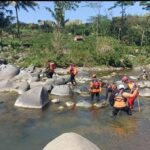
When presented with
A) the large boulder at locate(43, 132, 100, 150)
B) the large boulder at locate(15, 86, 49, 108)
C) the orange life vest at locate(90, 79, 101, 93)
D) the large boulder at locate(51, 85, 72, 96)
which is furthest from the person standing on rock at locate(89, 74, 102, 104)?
the large boulder at locate(43, 132, 100, 150)

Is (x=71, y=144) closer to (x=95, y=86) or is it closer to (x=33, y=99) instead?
(x=33, y=99)

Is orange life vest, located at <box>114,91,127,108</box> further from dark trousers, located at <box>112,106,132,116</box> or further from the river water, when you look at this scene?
the river water

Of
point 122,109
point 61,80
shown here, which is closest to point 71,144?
point 122,109

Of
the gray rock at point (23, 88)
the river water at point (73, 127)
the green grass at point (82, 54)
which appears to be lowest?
the river water at point (73, 127)

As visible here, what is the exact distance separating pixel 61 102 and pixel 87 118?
320 cm

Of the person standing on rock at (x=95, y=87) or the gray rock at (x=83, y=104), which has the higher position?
the person standing on rock at (x=95, y=87)

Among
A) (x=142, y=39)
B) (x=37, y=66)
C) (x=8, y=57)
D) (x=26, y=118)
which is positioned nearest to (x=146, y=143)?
(x=26, y=118)

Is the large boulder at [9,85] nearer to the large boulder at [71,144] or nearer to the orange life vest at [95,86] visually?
the orange life vest at [95,86]

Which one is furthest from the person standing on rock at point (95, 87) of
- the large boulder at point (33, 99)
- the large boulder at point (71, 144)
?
the large boulder at point (71, 144)

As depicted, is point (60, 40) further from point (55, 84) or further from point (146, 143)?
point (146, 143)

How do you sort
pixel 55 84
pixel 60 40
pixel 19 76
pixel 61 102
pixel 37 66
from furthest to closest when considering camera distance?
pixel 60 40 < pixel 37 66 < pixel 19 76 < pixel 55 84 < pixel 61 102

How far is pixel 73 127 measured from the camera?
53.0 feet

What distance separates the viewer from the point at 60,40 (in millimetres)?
36625

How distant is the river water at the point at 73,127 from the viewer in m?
14.1
